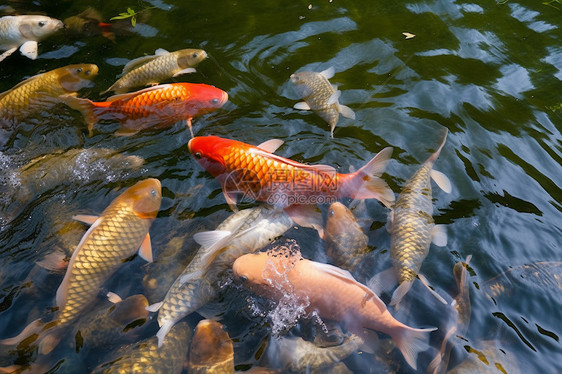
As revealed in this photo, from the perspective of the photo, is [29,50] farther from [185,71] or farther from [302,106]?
[302,106]

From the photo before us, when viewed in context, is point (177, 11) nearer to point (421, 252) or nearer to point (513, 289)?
point (421, 252)

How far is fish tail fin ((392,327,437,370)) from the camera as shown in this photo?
2951mm

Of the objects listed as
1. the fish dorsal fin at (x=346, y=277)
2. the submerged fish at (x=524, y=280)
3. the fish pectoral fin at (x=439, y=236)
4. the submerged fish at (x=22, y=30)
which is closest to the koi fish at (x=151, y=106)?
the submerged fish at (x=22, y=30)

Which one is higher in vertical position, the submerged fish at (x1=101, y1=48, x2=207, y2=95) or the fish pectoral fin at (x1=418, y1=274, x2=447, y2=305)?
the submerged fish at (x1=101, y1=48, x2=207, y2=95)

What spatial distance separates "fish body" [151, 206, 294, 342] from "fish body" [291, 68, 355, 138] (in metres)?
1.30

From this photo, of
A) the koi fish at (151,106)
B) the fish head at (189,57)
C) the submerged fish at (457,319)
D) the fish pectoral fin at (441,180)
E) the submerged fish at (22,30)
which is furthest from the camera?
the submerged fish at (22,30)

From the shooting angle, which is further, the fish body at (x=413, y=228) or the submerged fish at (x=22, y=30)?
the submerged fish at (x=22, y=30)

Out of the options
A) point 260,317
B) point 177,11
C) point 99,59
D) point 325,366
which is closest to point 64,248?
point 260,317

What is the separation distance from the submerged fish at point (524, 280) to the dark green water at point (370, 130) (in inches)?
1.6

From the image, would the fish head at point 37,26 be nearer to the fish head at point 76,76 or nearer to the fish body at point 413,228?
the fish head at point 76,76

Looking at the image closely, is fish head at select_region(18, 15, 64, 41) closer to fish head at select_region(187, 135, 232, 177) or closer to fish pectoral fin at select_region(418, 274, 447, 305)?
fish head at select_region(187, 135, 232, 177)

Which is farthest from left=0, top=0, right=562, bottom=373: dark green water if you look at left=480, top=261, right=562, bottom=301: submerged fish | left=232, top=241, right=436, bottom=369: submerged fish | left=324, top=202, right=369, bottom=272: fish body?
left=232, top=241, right=436, bottom=369: submerged fish

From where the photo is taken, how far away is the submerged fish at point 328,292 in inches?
119

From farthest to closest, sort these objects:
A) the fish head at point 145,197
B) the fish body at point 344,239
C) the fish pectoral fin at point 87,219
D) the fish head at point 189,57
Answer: the fish head at point 189,57 → the fish head at point 145,197 → the fish pectoral fin at point 87,219 → the fish body at point 344,239
